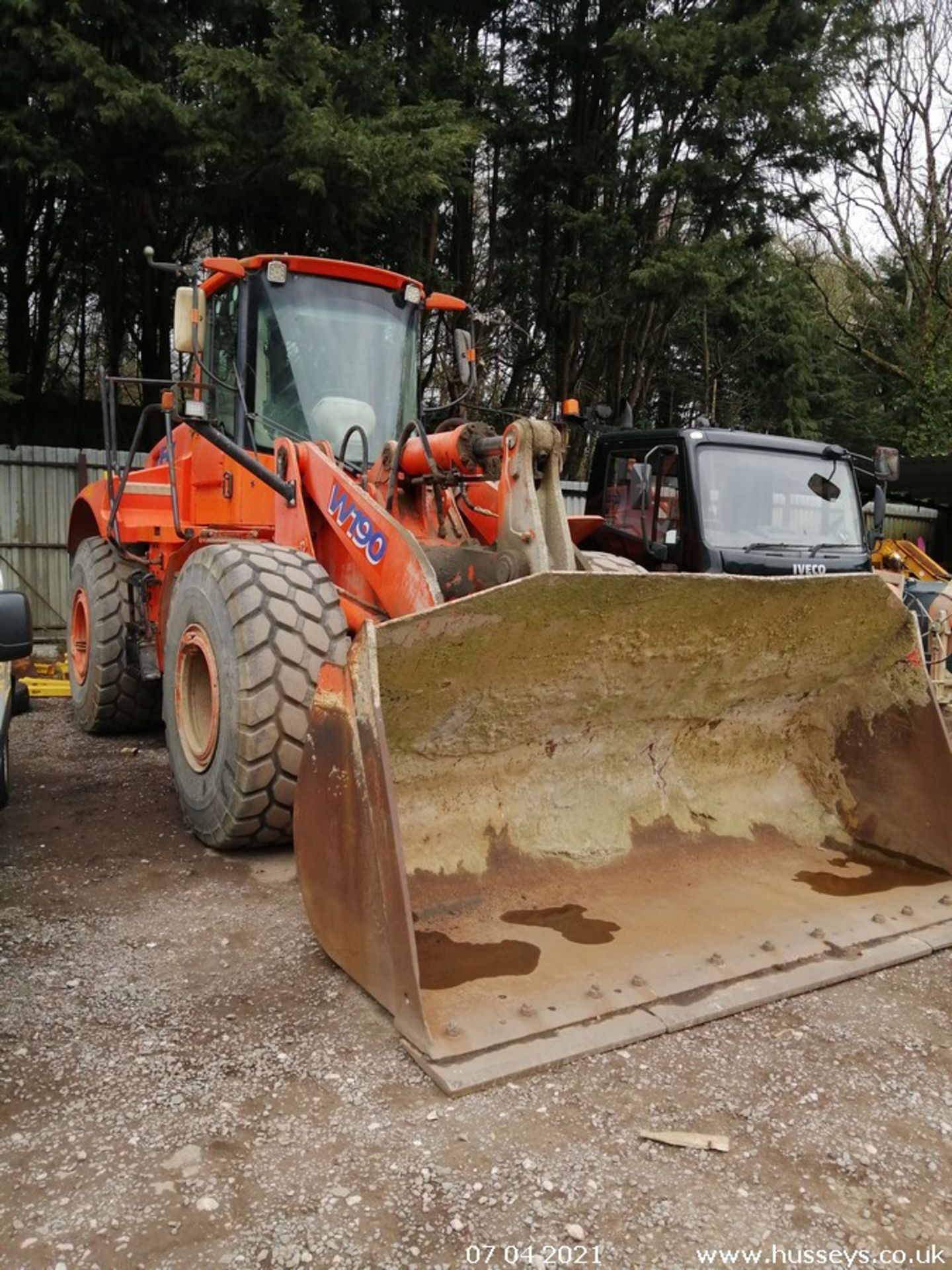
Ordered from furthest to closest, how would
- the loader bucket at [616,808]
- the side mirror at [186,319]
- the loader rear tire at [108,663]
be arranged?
1. the loader rear tire at [108,663]
2. the side mirror at [186,319]
3. the loader bucket at [616,808]

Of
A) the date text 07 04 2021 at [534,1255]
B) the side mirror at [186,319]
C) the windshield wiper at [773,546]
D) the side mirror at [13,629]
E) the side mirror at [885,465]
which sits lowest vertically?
the date text 07 04 2021 at [534,1255]

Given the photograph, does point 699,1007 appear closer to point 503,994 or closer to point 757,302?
point 503,994

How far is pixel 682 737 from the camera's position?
4023mm

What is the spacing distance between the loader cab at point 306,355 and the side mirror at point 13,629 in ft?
5.62

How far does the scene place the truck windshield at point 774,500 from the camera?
257 inches

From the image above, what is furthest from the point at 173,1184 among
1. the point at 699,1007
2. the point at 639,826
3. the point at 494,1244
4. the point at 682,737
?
the point at 682,737

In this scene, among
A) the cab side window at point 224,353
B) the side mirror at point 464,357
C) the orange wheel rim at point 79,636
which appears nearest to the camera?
the cab side window at point 224,353

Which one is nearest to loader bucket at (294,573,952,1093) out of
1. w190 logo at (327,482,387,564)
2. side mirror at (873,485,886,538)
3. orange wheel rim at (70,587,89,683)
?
w190 logo at (327,482,387,564)

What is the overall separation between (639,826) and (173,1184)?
7.03ft

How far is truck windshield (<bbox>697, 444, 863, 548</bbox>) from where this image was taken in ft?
21.4

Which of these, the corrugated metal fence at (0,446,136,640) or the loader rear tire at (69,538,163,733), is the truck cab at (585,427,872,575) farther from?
the corrugated metal fence at (0,446,136,640)

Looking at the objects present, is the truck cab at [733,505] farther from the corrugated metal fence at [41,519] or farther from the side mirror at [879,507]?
the corrugated metal fence at [41,519]

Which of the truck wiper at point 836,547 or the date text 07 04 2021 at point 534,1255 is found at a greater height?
the truck wiper at point 836,547

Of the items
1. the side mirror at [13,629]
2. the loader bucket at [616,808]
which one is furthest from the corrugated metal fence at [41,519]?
the side mirror at [13,629]
